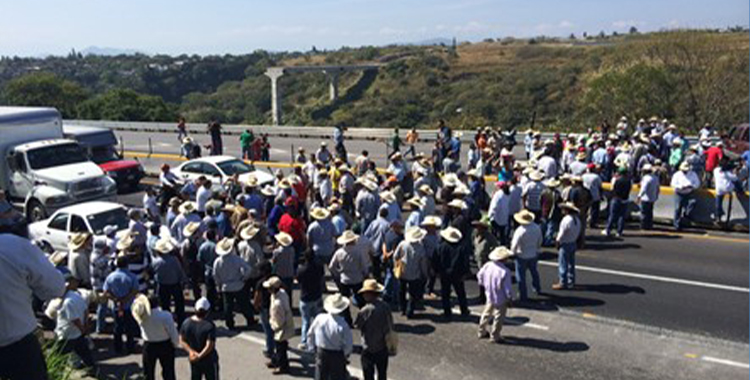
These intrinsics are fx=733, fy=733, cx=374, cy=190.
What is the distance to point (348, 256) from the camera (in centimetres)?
1137

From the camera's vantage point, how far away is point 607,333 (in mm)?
11164

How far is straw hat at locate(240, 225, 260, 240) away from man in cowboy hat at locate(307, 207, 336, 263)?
123 centimetres

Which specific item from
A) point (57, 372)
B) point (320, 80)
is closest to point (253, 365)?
point (57, 372)

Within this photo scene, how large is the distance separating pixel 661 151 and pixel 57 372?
750 inches

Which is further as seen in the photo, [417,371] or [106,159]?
[106,159]

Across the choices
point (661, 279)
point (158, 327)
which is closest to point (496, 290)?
point (661, 279)

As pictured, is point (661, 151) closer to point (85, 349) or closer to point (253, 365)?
point (253, 365)

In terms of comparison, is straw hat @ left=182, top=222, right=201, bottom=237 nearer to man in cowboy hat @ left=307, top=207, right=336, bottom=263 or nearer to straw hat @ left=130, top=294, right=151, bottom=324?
man in cowboy hat @ left=307, top=207, right=336, bottom=263

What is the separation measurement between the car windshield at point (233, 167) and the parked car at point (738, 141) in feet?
47.4

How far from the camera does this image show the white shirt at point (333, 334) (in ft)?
28.6

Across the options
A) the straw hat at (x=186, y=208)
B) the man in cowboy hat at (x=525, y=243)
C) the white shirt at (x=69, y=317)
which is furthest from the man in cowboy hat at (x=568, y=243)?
the white shirt at (x=69, y=317)

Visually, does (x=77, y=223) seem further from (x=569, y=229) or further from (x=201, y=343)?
(x=569, y=229)

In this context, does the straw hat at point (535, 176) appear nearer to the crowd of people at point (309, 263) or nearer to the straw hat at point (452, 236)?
the crowd of people at point (309, 263)

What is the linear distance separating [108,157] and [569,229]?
17.7m
